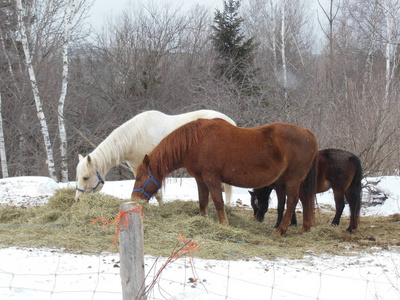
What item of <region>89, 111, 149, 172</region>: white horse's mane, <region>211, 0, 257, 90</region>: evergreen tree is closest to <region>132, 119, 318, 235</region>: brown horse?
<region>89, 111, 149, 172</region>: white horse's mane

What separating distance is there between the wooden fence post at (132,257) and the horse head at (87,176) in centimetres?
411

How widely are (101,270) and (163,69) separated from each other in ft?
54.0

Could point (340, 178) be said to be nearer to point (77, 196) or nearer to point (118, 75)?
point (77, 196)

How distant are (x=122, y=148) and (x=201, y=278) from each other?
3.66 m

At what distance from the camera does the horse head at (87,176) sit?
6375 mm

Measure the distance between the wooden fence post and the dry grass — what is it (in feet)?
A: 5.19

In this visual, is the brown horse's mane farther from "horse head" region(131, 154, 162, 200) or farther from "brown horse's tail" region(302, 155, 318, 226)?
"brown horse's tail" region(302, 155, 318, 226)

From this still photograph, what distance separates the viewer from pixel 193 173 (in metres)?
5.66

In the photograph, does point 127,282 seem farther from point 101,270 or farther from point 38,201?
point 38,201

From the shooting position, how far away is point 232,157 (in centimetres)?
546

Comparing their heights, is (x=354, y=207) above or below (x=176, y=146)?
below

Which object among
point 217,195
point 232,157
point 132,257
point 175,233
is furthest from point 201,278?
point 232,157

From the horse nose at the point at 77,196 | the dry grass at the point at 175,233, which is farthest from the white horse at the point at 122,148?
the dry grass at the point at 175,233

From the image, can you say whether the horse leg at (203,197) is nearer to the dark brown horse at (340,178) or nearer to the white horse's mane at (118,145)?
the dark brown horse at (340,178)
